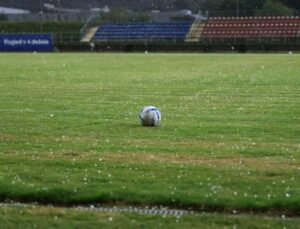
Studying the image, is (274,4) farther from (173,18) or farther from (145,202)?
(145,202)

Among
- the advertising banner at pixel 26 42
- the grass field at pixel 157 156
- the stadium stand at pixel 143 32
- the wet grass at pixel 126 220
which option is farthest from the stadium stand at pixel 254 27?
the wet grass at pixel 126 220

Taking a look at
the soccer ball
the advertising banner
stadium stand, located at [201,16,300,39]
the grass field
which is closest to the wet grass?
the grass field

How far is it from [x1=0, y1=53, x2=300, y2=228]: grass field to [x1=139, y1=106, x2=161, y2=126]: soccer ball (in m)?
0.19

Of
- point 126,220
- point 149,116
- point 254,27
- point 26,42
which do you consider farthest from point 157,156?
point 26,42

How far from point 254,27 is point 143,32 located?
11101mm

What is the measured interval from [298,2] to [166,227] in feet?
224

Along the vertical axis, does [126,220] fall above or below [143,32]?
above

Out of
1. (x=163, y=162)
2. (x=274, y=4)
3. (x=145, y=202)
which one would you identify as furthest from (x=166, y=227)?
(x=274, y=4)

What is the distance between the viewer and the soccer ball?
39.1 feet

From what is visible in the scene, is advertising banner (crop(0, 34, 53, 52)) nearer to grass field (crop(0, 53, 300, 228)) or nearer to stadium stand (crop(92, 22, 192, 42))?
stadium stand (crop(92, 22, 192, 42))

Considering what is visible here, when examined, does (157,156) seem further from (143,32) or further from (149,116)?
(143,32)

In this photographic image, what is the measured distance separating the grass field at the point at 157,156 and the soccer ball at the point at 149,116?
19cm

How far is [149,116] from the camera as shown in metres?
12.0

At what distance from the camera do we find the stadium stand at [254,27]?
60938 millimetres
